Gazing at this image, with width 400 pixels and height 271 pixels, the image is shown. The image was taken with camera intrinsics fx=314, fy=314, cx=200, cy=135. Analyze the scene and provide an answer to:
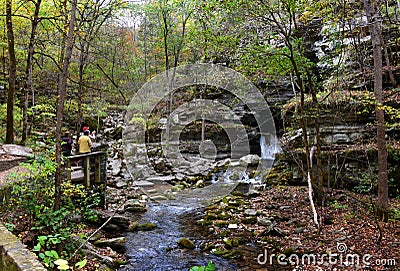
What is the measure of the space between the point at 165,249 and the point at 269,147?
1243 cm

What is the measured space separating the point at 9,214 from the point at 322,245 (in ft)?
19.2

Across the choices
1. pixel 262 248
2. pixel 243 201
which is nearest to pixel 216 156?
pixel 243 201

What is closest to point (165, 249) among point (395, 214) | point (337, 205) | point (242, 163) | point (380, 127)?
point (337, 205)

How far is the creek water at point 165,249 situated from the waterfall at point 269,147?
29.6 ft

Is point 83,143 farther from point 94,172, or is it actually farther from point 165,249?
point 165,249

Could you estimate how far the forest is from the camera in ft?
18.2

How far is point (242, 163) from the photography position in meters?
15.8

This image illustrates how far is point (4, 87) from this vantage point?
58.1 ft

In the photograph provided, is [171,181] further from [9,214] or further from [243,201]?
[9,214]

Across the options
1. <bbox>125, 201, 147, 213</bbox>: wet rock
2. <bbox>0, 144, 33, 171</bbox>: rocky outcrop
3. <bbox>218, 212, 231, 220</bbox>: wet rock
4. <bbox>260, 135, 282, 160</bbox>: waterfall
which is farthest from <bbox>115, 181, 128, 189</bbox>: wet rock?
<bbox>260, 135, 282, 160</bbox>: waterfall

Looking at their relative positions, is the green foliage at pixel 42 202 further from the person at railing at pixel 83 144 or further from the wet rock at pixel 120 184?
the wet rock at pixel 120 184

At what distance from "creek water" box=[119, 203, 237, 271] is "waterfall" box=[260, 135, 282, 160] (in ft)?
29.6

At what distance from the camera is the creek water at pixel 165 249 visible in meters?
6.01

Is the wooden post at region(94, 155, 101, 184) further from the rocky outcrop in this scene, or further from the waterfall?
the waterfall
